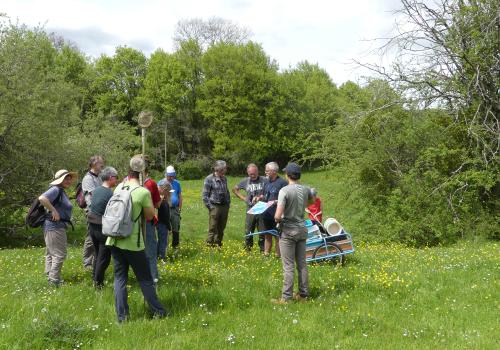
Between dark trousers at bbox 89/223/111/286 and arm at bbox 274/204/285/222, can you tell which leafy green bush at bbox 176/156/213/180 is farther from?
arm at bbox 274/204/285/222

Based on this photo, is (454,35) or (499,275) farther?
(454,35)

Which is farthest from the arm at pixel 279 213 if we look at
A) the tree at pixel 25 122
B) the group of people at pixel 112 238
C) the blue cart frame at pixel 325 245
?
the tree at pixel 25 122

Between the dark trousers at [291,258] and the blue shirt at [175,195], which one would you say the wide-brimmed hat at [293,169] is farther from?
the blue shirt at [175,195]

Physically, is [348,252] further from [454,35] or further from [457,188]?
[454,35]

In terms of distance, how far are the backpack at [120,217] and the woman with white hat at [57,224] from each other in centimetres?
207

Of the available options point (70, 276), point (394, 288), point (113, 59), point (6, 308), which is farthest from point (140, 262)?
point (113, 59)

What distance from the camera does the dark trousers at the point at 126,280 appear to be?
608 cm

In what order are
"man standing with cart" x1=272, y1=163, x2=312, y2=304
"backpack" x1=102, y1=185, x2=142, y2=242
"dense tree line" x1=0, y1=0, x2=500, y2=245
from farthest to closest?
"dense tree line" x1=0, y1=0, x2=500, y2=245, "man standing with cart" x1=272, y1=163, x2=312, y2=304, "backpack" x1=102, y1=185, x2=142, y2=242

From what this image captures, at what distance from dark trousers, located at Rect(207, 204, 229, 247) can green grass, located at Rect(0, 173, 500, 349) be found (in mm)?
1609

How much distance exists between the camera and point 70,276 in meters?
8.37

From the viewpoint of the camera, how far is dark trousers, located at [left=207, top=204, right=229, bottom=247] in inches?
436

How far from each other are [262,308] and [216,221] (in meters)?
4.72

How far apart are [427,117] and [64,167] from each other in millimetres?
13565

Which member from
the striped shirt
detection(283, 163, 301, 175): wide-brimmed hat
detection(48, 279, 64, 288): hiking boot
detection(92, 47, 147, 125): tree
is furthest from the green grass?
detection(92, 47, 147, 125): tree
